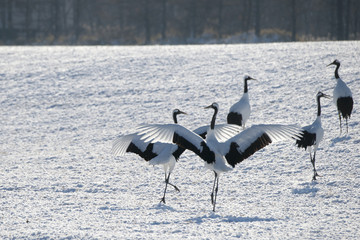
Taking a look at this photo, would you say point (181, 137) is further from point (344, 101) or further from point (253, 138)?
point (344, 101)

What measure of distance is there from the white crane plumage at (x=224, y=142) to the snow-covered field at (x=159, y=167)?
818 mm

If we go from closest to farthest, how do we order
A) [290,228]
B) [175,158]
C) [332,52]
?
[290,228]
[175,158]
[332,52]

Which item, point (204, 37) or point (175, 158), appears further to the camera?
point (204, 37)

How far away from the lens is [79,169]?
11.8m

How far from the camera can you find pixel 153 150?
371 inches

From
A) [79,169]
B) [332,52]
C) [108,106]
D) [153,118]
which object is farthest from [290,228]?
[332,52]

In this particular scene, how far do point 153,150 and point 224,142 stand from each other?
4.76 feet

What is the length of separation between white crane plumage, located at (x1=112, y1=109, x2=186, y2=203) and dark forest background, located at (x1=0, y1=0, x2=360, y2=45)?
85.6ft

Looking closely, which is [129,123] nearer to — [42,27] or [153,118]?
[153,118]

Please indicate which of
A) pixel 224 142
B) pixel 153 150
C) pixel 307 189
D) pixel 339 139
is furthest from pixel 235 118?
pixel 224 142

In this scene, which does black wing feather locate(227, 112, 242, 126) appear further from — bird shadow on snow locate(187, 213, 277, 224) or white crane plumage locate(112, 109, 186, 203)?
bird shadow on snow locate(187, 213, 277, 224)

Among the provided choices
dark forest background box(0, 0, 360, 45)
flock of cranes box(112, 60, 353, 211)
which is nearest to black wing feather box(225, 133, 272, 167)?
flock of cranes box(112, 60, 353, 211)

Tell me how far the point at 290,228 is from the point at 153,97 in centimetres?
1092

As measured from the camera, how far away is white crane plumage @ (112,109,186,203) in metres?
9.23
